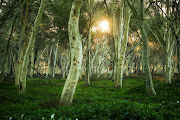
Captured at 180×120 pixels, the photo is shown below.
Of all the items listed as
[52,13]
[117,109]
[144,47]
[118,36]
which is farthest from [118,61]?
[52,13]

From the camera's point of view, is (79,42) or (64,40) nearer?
(79,42)

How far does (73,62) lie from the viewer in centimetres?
Answer: 577

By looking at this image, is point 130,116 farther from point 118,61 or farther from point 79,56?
point 118,61

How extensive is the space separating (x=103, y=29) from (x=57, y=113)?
71.4 feet

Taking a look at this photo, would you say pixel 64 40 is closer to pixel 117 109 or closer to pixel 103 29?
pixel 103 29

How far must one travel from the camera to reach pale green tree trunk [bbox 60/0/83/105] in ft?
18.6

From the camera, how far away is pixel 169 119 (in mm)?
3986

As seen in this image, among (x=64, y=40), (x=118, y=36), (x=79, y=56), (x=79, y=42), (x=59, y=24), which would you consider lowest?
(x=79, y=56)

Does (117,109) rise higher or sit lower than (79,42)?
lower

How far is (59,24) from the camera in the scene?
2081 centimetres

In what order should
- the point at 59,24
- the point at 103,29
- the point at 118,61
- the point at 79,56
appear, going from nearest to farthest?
the point at 79,56
the point at 118,61
the point at 59,24
the point at 103,29

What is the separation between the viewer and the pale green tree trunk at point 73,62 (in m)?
5.67

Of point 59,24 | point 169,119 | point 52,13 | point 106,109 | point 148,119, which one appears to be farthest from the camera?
point 59,24

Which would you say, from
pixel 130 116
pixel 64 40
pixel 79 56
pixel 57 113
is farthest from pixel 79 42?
pixel 64 40
